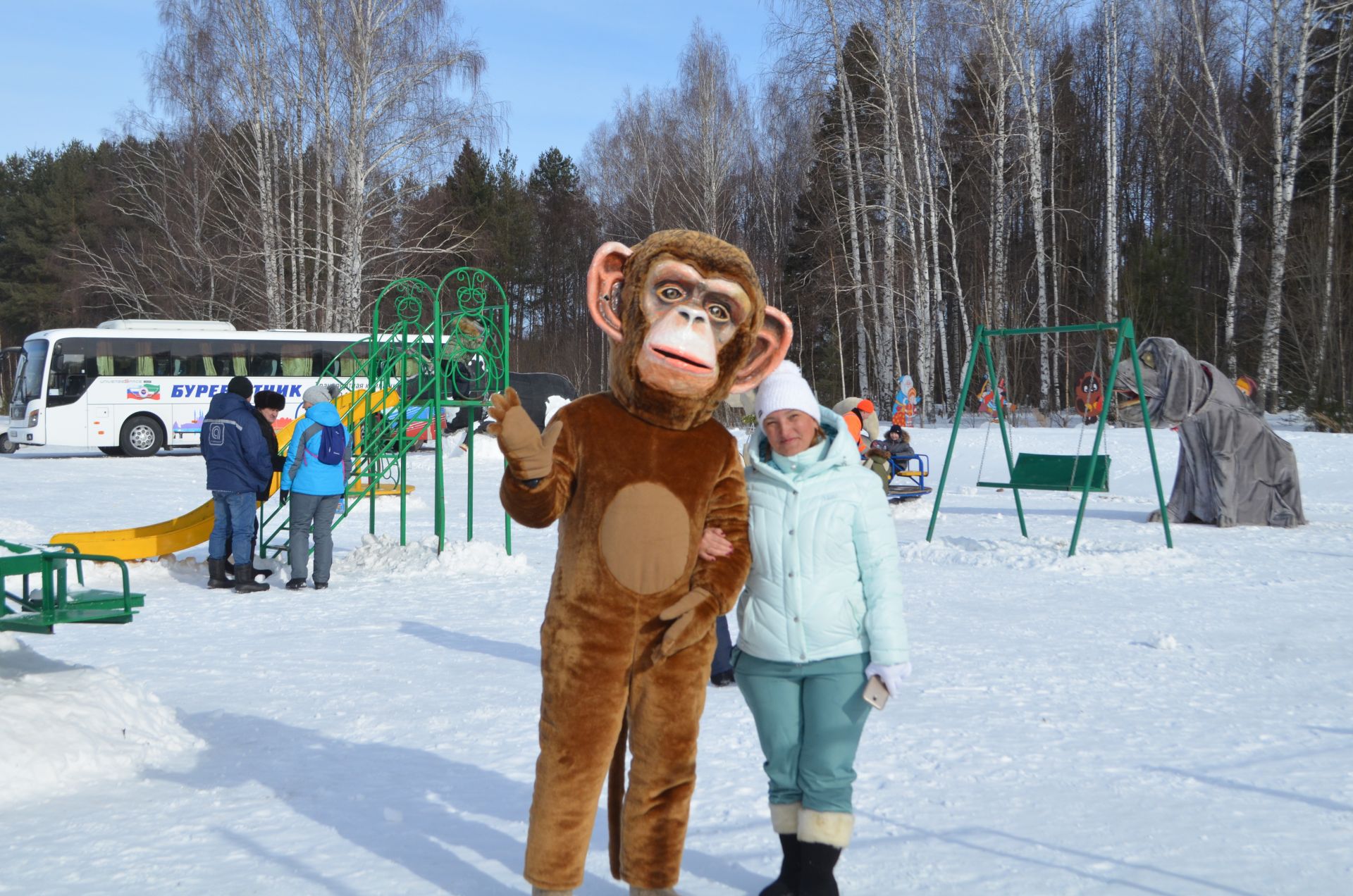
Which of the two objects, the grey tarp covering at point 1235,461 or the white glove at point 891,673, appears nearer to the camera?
the white glove at point 891,673

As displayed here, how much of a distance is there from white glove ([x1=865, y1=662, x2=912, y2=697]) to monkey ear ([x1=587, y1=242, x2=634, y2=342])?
1.18 metres

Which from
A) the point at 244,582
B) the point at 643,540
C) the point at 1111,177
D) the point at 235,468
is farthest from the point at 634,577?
the point at 1111,177

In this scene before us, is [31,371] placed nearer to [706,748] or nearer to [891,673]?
[706,748]

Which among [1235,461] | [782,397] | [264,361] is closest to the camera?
[782,397]

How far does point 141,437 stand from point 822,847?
2395cm

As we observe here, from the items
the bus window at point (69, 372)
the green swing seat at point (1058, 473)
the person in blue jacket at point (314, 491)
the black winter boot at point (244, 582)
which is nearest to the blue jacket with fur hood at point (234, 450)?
the person in blue jacket at point (314, 491)

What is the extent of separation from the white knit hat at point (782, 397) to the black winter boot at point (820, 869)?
120 centimetres

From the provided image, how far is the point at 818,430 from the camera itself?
342 cm

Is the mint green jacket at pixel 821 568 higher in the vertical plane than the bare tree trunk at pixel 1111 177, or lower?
lower

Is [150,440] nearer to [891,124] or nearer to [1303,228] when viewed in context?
[891,124]

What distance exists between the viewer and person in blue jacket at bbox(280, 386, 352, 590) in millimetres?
8930

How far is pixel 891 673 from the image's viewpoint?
122 inches

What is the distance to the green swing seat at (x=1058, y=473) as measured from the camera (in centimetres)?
1043

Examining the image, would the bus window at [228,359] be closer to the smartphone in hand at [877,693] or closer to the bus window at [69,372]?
the bus window at [69,372]
